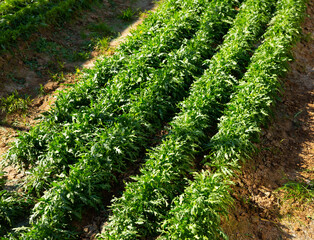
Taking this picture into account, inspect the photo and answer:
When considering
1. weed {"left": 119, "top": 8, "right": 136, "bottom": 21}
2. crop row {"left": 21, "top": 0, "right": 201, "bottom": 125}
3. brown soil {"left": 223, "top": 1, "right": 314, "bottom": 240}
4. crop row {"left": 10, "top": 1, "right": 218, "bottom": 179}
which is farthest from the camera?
weed {"left": 119, "top": 8, "right": 136, "bottom": 21}

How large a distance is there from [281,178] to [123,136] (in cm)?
264

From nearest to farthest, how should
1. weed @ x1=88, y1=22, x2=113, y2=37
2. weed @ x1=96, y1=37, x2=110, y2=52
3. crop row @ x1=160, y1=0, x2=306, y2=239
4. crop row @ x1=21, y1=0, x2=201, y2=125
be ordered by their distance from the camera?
crop row @ x1=160, y1=0, x2=306, y2=239 → crop row @ x1=21, y1=0, x2=201, y2=125 → weed @ x1=96, y1=37, x2=110, y2=52 → weed @ x1=88, y1=22, x2=113, y2=37

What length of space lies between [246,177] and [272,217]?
27.7 inches

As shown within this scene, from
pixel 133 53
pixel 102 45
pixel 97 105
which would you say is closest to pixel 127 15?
pixel 102 45

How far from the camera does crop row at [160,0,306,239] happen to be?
360cm

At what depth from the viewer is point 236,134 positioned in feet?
15.2

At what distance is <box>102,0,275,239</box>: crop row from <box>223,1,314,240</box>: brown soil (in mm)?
791

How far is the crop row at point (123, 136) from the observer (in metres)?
3.86

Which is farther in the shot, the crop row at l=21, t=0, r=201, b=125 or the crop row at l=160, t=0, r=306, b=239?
the crop row at l=21, t=0, r=201, b=125

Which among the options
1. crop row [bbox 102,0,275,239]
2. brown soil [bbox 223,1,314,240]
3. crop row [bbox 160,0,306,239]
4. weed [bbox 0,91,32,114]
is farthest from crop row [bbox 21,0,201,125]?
brown soil [bbox 223,1,314,240]

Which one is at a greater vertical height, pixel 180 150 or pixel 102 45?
pixel 102 45

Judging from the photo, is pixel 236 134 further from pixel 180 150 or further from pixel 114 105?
pixel 114 105

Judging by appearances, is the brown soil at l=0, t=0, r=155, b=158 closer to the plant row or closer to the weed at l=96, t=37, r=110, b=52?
the weed at l=96, t=37, r=110, b=52

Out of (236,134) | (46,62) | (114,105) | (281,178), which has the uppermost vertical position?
(46,62)
